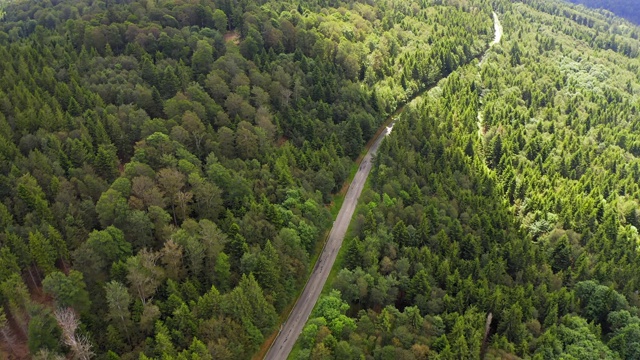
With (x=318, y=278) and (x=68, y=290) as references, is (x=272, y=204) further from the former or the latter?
(x=68, y=290)

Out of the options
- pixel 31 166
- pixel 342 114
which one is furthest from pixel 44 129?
pixel 342 114

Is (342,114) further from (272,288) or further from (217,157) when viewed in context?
(272,288)

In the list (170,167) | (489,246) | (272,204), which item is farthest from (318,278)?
(170,167)

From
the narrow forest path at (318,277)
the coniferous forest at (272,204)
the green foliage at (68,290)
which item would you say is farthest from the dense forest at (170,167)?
the narrow forest path at (318,277)

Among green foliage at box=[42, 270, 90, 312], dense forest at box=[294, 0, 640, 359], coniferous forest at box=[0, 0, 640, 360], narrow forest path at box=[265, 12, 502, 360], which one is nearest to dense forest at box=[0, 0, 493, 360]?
green foliage at box=[42, 270, 90, 312]

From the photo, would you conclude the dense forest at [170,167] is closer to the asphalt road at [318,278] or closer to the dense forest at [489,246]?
the asphalt road at [318,278]

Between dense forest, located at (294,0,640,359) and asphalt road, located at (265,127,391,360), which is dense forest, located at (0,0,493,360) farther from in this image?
dense forest, located at (294,0,640,359)
